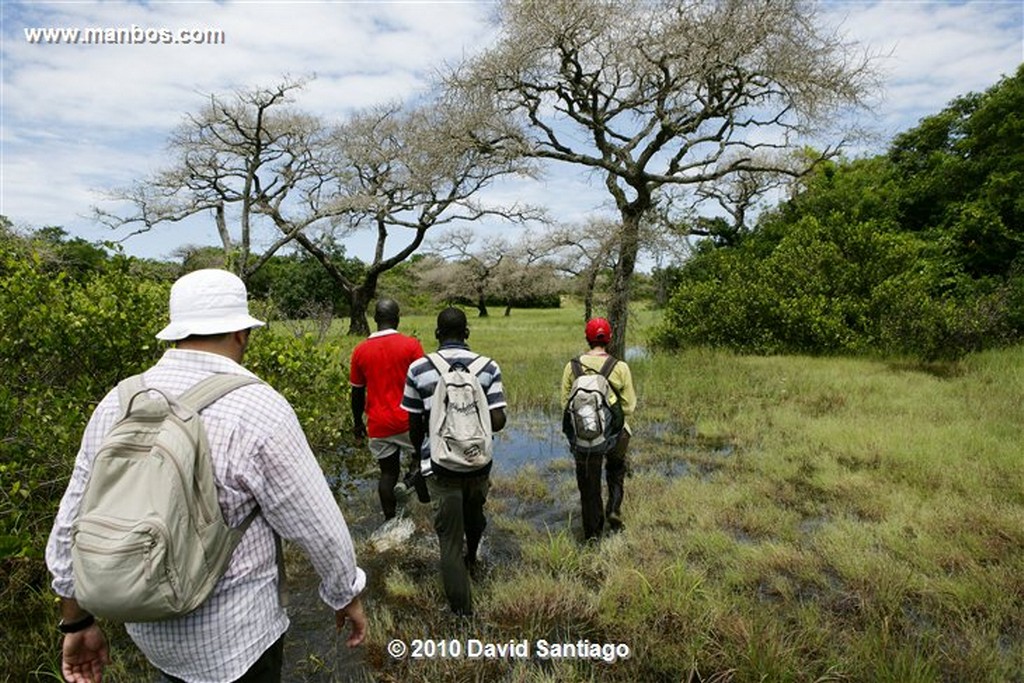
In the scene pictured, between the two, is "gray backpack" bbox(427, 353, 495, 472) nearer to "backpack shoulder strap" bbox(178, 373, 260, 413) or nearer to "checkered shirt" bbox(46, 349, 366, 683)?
"checkered shirt" bbox(46, 349, 366, 683)

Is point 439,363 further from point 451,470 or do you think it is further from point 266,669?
point 266,669

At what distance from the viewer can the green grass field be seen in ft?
10.2

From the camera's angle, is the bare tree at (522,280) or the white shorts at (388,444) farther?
the bare tree at (522,280)

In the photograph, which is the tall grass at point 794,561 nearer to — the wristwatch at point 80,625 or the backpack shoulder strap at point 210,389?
the wristwatch at point 80,625

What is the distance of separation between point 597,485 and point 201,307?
3.50 meters

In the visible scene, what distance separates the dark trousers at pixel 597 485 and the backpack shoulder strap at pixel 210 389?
323cm

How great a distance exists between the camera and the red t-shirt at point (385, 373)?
4531mm

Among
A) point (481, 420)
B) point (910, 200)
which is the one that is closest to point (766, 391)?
point (481, 420)

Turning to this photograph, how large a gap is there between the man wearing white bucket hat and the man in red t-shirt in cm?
273

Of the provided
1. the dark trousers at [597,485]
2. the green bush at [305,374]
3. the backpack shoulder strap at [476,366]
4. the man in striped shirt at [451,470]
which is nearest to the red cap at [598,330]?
the dark trousers at [597,485]

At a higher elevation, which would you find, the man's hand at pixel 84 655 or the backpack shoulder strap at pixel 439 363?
the backpack shoulder strap at pixel 439 363

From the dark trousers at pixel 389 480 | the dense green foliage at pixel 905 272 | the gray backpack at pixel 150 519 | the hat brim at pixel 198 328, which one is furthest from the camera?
the dense green foliage at pixel 905 272

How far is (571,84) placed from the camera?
41.8ft

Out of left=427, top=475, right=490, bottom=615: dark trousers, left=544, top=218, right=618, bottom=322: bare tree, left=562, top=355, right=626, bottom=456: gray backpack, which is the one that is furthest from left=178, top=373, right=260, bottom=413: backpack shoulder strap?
left=544, top=218, right=618, bottom=322: bare tree
